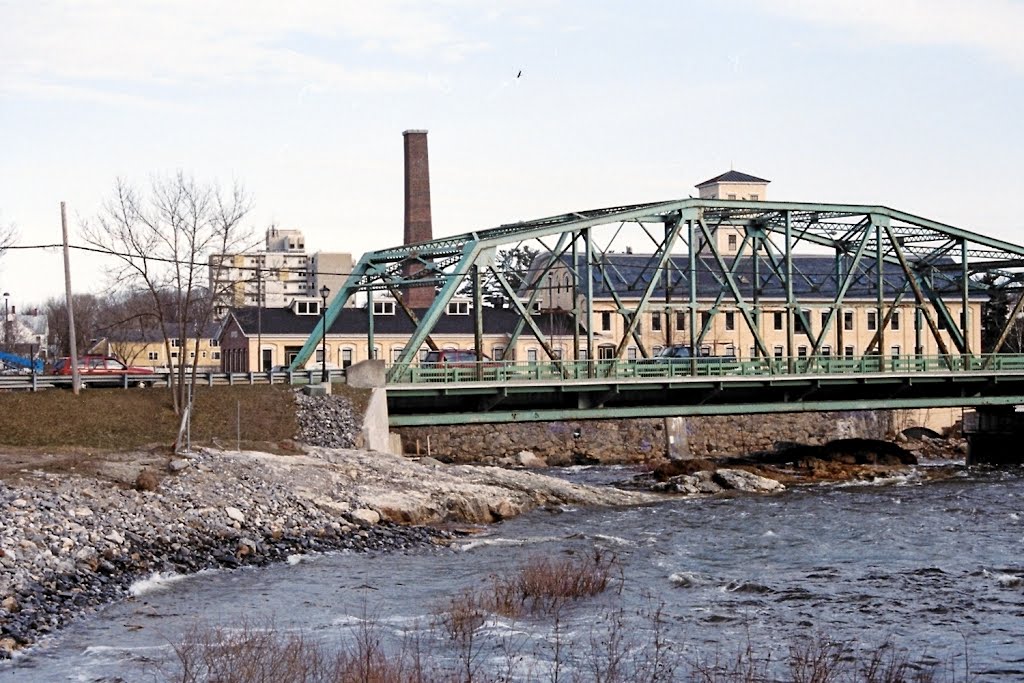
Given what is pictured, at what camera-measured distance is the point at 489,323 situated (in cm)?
9038

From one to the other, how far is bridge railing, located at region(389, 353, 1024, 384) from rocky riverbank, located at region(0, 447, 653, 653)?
167 inches

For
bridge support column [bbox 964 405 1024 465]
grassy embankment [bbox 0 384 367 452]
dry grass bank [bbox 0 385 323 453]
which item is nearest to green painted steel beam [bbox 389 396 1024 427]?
grassy embankment [bbox 0 384 367 452]

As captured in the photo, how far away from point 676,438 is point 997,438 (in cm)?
1914

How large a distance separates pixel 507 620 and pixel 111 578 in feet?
27.2

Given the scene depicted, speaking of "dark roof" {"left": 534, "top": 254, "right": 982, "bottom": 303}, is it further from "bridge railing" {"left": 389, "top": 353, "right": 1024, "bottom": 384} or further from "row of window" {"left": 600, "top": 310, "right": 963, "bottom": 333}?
"bridge railing" {"left": 389, "top": 353, "right": 1024, "bottom": 384}

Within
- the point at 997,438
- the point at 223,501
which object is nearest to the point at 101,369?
the point at 223,501

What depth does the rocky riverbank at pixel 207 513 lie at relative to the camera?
86.6 ft

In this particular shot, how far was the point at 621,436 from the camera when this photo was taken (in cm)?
7825

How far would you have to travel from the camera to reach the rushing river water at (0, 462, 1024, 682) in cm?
2242

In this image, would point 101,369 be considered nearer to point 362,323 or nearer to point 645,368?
point 362,323

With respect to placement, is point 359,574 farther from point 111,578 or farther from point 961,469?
point 961,469

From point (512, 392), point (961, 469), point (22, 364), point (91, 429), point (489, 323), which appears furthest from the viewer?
point (489, 323)

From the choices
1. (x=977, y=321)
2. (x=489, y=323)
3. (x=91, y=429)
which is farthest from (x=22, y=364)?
(x=977, y=321)

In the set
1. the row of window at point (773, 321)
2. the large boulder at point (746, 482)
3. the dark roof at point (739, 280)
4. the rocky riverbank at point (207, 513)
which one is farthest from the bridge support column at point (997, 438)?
the rocky riverbank at point (207, 513)
